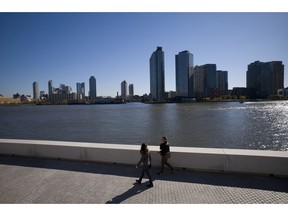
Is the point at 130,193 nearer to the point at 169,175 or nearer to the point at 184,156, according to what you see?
the point at 169,175

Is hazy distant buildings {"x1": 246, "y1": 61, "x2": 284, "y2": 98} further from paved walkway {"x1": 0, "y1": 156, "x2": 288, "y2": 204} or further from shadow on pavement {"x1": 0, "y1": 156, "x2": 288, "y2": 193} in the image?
paved walkway {"x1": 0, "y1": 156, "x2": 288, "y2": 204}

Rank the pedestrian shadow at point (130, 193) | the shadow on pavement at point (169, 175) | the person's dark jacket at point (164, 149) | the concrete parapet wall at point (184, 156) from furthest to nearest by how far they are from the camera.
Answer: the person's dark jacket at point (164, 149), the concrete parapet wall at point (184, 156), the shadow on pavement at point (169, 175), the pedestrian shadow at point (130, 193)

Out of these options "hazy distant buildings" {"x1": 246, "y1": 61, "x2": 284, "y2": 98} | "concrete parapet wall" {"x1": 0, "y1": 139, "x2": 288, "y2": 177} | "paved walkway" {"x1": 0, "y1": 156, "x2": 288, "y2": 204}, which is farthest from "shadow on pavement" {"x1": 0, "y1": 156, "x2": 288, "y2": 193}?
"hazy distant buildings" {"x1": 246, "y1": 61, "x2": 284, "y2": 98}

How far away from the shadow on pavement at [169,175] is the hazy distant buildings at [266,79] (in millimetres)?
206791

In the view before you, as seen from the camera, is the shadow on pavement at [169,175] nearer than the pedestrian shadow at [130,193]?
No

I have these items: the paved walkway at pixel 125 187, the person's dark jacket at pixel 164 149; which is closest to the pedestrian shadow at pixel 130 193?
the paved walkway at pixel 125 187

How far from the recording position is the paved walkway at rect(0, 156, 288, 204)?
17.7ft

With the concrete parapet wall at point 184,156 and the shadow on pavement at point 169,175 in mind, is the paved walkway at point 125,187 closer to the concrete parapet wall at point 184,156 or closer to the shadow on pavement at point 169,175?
the shadow on pavement at point 169,175

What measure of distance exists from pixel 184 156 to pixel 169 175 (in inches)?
33.1

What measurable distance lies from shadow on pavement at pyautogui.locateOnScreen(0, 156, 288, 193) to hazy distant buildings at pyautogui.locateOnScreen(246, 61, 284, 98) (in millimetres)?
206791

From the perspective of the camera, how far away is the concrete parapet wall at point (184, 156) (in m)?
6.53

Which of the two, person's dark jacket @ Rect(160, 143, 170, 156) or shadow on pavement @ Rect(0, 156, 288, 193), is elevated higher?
person's dark jacket @ Rect(160, 143, 170, 156)

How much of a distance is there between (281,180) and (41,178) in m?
7.16
